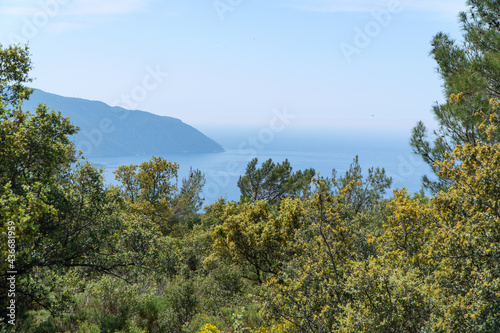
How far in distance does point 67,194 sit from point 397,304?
8.81 m

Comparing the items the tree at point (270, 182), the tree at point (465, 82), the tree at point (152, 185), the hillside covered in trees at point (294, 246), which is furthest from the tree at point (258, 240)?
the tree at point (270, 182)

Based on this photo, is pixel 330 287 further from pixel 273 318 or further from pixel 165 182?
pixel 165 182

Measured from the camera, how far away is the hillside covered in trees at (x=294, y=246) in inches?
232

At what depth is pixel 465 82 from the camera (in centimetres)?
1090

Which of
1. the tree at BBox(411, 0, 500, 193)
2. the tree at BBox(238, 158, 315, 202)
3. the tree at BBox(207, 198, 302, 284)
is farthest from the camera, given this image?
the tree at BBox(238, 158, 315, 202)

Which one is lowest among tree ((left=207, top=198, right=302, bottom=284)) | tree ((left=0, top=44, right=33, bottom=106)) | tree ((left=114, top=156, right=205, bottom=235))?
tree ((left=207, top=198, right=302, bottom=284))

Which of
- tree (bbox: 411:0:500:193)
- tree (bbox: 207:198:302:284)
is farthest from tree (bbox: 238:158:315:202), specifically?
tree (bbox: 411:0:500:193)

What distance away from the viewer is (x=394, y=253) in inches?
349

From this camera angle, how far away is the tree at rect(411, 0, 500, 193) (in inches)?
402

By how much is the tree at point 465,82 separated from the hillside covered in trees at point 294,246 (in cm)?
5

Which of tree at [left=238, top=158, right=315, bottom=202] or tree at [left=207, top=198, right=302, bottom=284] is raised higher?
tree at [left=238, top=158, right=315, bottom=202]

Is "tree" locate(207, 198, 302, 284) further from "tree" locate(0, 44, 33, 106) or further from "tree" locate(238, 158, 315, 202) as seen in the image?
"tree" locate(238, 158, 315, 202)

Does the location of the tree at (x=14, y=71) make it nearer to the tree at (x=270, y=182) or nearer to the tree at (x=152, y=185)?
the tree at (x=152, y=185)

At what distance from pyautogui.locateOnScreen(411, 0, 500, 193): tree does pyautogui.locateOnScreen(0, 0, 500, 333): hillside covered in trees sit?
2.0 inches
